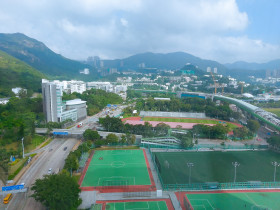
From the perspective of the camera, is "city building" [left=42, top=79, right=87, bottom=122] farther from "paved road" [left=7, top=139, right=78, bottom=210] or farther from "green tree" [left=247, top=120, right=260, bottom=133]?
"green tree" [left=247, top=120, right=260, bottom=133]

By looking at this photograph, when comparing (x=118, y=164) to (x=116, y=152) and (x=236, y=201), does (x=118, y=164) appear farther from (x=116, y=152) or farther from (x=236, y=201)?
(x=236, y=201)

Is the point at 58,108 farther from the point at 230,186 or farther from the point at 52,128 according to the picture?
the point at 230,186

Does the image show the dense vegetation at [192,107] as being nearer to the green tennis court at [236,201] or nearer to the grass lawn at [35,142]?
the grass lawn at [35,142]

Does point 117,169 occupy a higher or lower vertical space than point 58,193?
lower

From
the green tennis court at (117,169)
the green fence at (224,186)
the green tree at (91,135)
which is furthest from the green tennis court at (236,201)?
the green tree at (91,135)

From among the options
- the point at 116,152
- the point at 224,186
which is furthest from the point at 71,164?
the point at 224,186

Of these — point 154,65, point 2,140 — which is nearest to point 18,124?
point 2,140
